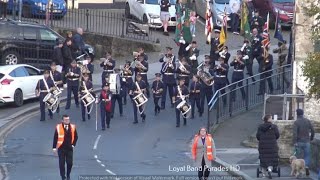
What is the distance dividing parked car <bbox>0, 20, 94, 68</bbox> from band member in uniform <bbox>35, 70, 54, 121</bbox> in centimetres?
487

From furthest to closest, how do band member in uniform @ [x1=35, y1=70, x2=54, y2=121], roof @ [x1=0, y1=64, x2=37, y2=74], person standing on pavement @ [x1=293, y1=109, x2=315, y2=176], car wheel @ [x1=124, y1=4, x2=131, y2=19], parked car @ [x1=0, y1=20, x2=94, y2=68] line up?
car wheel @ [x1=124, y1=4, x2=131, y2=19]
parked car @ [x1=0, y1=20, x2=94, y2=68]
roof @ [x1=0, y1=64, x2=37, y2=74]
band member in uniform @ [x1=35, y1=70, x2=54, y2=121]
person standing on pavement @ [x1=293, y1=109, x2=315, y2=176]

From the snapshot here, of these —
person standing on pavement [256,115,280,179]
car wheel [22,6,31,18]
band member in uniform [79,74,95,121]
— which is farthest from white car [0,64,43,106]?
person standing on pavement [256,115,280,179]

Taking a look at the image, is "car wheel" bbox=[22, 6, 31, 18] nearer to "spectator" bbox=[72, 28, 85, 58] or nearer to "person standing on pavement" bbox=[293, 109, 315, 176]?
"spectator" bbox=[72, 28, 85, 58]

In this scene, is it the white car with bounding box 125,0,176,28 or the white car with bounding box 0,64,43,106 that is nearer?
the white car with bounding box 0,64,43,106

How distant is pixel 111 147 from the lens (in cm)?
2962

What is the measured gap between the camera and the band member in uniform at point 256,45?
38128mm

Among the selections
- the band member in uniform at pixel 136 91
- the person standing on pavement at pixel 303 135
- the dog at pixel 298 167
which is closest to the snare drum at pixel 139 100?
the band member in uniform at pixel 136 91

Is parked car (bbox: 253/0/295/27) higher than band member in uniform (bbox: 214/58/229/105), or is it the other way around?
parked car (bbox: 253/0/295/27)

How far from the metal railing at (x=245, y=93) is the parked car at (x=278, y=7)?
9488mm

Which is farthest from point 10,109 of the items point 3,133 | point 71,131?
point 71,131

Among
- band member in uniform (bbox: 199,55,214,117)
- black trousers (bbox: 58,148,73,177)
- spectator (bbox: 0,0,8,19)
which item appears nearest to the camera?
black trousers (bbox: 58,148,73,177)

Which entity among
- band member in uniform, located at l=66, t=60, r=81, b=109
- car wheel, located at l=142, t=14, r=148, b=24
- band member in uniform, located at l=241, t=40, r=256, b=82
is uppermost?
car wheel, located at l=142, t=14, r=148, b=24

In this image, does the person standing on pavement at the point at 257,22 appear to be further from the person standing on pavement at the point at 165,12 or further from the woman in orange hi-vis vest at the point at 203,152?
the woman in orange hi-vis vest at the point at 203,152

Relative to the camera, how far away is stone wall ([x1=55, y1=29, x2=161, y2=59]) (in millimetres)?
43438
